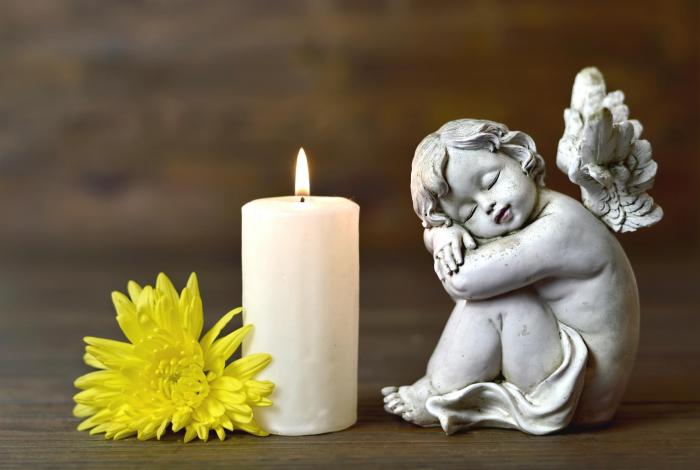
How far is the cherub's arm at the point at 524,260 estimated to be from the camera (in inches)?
48.9

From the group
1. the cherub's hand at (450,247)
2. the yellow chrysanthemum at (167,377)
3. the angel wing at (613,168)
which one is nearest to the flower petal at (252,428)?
the yellow chrysanthemum at (167,377)

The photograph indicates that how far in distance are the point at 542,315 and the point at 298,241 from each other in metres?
0.28

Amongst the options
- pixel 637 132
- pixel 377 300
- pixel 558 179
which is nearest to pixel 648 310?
pixel 377 300

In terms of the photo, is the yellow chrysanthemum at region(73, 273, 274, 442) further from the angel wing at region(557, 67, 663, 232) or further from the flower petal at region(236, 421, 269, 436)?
the angel wing at region(557, 67, 663, 232)

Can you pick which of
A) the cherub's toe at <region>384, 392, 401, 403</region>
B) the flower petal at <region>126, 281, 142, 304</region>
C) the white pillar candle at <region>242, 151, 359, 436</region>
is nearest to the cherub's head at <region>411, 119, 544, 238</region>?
the white pillar candle at <region>242, 151, 359, 436</region>

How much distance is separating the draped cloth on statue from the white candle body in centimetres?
13

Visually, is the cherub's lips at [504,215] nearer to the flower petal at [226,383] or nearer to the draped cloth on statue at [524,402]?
the draped cloth on statue at [524,402]

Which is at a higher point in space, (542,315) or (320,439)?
(542,315)

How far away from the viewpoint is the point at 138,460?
4.00ft

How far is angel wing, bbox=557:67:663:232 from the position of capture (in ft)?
4.14

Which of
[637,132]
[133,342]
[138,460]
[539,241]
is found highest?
[637,132]

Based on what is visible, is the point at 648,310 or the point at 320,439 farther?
the point at 648,310

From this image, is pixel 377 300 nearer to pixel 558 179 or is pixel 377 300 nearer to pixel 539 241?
pixel 558 179

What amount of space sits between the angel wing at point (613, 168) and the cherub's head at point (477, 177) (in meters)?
0.05
